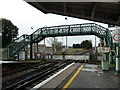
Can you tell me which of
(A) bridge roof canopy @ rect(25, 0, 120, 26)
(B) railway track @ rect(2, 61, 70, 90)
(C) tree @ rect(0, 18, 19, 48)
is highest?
(C) tree @ rect(0, 18, 19, 48)

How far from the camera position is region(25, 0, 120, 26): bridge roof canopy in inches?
297

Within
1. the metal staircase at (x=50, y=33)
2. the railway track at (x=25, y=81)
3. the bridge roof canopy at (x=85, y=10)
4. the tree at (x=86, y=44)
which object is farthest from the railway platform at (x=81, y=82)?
the tree at (x=86, y=44)

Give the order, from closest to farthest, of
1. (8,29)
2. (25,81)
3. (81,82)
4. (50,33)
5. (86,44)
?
(81,82)
(25,81)
(50,33)
(8,29)
(86,44)

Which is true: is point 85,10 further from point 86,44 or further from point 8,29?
point 86,44

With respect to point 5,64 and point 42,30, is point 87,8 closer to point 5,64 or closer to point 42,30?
point 5,64

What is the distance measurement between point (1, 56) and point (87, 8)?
16101 millimetres

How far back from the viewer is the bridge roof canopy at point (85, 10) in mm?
7531

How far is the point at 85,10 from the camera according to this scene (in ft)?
27.0

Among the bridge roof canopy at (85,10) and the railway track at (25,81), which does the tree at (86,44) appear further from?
the bridge roof canopy at (85,10)

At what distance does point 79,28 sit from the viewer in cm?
2116

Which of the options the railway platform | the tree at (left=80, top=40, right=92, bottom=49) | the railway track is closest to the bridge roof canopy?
the railway platform

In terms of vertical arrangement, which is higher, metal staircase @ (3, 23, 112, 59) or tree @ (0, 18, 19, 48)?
tree @ (0, 18, 19, 48)

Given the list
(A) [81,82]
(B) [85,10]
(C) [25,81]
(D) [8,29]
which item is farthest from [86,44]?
(A) [81,82]

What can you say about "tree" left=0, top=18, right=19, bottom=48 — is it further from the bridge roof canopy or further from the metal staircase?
the bridge roof canopy
